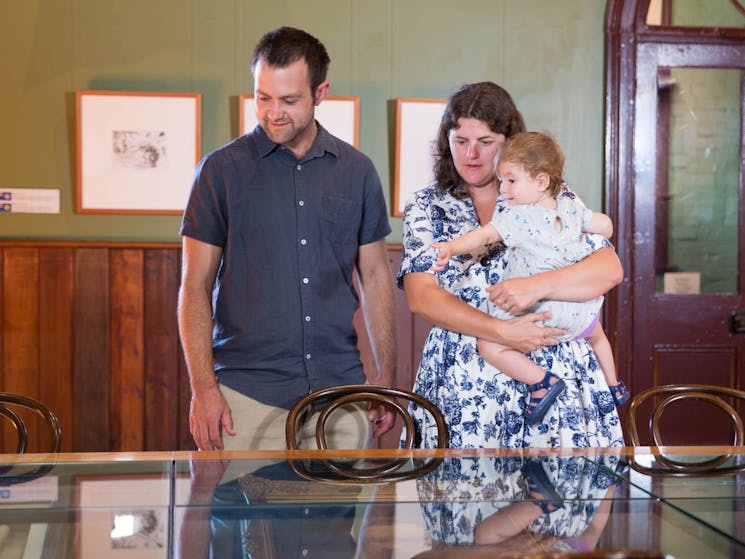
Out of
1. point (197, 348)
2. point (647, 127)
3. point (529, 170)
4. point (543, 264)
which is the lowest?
point (197, 348)

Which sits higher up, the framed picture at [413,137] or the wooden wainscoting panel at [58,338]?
the framed picture at [413,137]

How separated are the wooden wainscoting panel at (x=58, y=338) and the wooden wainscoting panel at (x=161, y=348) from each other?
0.36 meters

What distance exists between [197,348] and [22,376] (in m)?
2.16

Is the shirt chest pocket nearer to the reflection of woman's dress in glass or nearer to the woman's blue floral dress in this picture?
the woman's blue floral dress

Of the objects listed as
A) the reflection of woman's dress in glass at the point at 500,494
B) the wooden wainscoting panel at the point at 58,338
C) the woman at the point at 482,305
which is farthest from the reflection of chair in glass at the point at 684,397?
the wooden wainscoting panel at the point at 58,338

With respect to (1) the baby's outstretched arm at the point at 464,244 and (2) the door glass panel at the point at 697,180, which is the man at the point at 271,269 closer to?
(1) the baby's outstretched arm at the point at 464,244

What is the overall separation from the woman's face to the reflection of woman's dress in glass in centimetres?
88

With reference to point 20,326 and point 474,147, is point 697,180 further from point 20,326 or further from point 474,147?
point 20,326

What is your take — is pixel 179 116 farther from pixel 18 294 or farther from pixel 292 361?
pixel 292 361

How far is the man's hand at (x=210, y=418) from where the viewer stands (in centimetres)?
257

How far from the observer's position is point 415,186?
455cm

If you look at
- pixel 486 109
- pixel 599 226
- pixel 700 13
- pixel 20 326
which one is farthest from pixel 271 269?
pixel 700 13

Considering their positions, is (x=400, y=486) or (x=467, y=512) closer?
(x=467, y=512)

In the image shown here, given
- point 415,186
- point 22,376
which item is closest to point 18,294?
point 22,376
